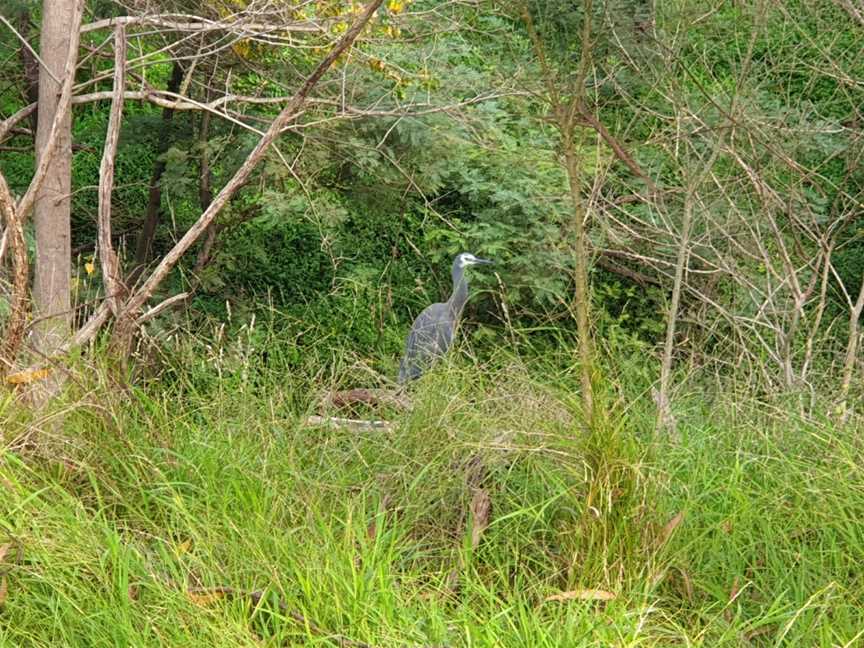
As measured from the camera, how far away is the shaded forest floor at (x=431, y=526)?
9.29ft

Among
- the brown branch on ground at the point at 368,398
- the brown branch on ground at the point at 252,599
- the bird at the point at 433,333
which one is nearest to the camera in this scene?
the brown branch on ground at the point at 252,599

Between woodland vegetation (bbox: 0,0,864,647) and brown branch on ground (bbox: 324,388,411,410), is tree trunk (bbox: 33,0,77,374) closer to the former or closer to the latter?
woodland vegetation (bbox: 0,0,864,647)

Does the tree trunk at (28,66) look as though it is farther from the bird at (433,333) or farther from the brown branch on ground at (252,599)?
the brown branch on ground at (252,599)

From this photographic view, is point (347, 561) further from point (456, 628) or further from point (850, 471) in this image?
point (850, 471)

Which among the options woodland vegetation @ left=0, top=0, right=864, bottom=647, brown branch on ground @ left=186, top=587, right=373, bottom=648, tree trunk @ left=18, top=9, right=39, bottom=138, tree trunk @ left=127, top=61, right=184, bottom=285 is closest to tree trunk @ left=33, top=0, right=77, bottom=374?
woodland vegetation @ left=0, top=0, right=864, bottom=647

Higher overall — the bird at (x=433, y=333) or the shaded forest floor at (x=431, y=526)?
the shaded forest floor at (x=431, y=526)

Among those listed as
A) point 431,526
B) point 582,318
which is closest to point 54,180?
point 431,526

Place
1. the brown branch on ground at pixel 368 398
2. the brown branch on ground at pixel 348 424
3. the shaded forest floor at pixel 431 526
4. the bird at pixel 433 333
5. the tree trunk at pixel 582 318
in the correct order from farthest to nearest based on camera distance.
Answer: the bird at pixel 433 333 < the brown branch on ground at pixel 368 398 < the brown branch on ground at pixel 348 424 < the tree trunk at pixel 582 318 < the shaded forest floor at pixel 431 526

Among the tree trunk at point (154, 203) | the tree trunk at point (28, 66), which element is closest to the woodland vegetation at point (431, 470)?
the tree trunk at point (28, 66)

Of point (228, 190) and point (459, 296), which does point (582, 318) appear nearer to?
point (228, 190)

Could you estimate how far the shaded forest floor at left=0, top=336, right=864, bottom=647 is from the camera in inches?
111

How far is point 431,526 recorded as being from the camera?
11.1ft

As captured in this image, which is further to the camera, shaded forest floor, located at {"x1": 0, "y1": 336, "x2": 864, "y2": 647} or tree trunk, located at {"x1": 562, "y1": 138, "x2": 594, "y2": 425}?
tree trunk, located at {"x1": 562, "y1": 138, "x2": 594, "y2": 425}

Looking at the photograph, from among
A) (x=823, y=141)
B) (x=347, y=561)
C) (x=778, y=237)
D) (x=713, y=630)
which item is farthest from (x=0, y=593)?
(x=823, y=141)
